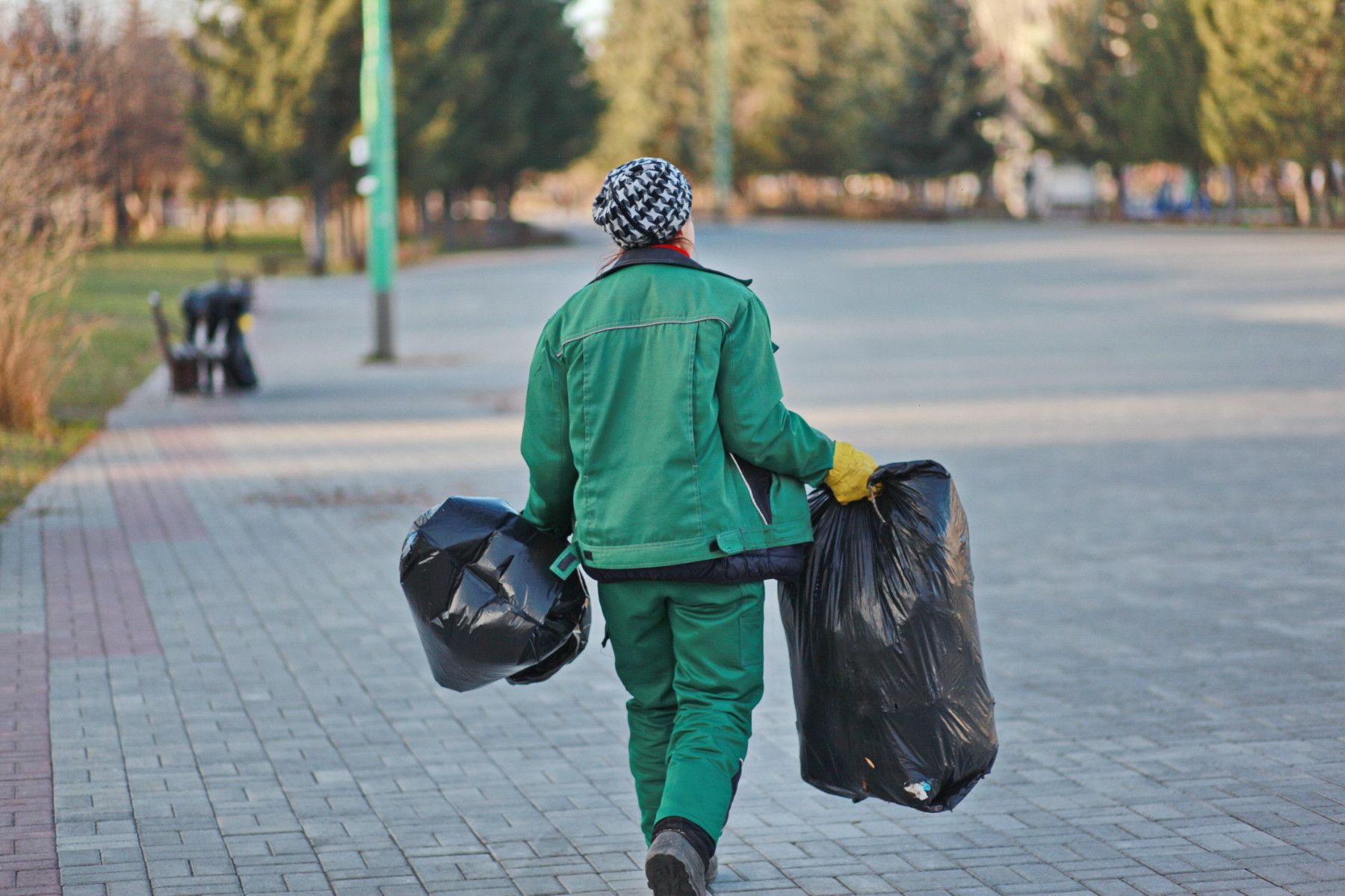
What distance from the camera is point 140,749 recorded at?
5277 mm

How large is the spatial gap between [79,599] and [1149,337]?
13.6 m

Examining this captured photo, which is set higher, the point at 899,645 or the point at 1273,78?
the point at 1273,78

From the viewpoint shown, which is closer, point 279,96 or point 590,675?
point 590,675

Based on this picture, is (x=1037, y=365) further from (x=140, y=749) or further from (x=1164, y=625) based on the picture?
(x=140, y=749)

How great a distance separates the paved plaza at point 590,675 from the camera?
14.1 feet

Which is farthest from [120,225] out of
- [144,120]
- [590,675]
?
[590,675]

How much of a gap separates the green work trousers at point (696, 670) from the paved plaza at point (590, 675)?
1.87ft

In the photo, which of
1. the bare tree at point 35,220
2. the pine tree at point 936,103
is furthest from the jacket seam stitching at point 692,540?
the pine tree at point 936,103

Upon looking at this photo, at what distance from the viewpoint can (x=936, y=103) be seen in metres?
64.1

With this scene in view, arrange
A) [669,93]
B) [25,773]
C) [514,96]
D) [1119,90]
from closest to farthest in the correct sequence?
1. [25,773]
2. [514,96]
3. [1119,90]
4. [669,93]

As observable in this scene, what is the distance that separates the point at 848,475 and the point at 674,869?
2.93ft

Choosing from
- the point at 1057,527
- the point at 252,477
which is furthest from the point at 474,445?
the point at 1057,527

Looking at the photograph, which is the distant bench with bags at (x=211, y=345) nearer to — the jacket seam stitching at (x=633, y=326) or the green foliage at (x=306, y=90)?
the jacket seam stitching at (x=633, y=326)

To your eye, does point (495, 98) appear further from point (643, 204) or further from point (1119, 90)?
point (643, 204)
